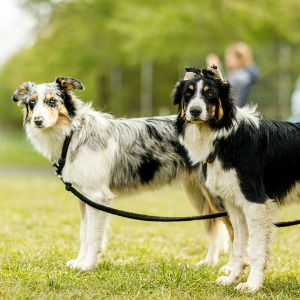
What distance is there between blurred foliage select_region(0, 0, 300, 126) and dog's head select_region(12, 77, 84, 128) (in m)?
12.0

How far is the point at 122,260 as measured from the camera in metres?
6.16

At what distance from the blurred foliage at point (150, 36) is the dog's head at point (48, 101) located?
12.0 m

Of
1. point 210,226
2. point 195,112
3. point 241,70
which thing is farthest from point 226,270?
point 241,70

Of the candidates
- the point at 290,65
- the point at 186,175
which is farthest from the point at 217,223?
the point at 290,65

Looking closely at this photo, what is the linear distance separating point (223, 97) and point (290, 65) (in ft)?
54.7

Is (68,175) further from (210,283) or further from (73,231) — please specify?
(73,231)

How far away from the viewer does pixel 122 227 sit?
8844 mm

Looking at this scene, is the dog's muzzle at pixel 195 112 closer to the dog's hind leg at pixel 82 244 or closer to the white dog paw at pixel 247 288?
the white dog paw at pixel 247 288

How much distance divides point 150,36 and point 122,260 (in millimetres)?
16202

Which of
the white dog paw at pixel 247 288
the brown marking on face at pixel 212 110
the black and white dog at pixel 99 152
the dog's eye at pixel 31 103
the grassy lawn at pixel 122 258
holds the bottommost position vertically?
the grassy lawn at pixel 122 258

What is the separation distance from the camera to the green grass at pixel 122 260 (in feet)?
15.1

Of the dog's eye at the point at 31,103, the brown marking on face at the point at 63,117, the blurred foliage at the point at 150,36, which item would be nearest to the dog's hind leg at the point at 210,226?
the brown marking on face at the point at 63,117

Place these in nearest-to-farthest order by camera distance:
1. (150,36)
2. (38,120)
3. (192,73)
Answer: (192,73), (38,120), (150,36)

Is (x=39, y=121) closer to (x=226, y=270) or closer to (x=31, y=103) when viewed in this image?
(x=31, y=103)
